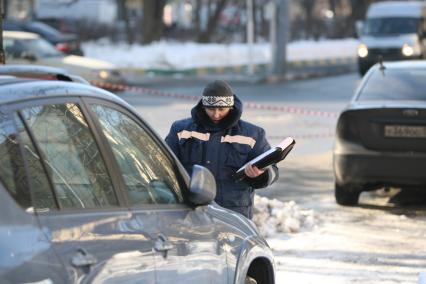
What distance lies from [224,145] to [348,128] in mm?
4268

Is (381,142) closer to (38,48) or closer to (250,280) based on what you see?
(250,280)

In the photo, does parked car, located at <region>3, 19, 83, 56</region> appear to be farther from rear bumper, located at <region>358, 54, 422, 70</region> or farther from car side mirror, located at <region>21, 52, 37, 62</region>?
rear bumper, located at <region>358, 54, 422, 70</region>

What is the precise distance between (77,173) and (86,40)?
45.9 meters

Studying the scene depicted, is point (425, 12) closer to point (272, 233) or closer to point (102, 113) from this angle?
point (272, 233)

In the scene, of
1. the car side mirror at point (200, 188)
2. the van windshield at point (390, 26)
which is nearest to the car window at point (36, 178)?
the car side mirror at point (200, 188)

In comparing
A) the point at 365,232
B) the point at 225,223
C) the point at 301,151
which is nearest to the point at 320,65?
the point at 301,151

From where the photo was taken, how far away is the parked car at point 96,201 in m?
3.40

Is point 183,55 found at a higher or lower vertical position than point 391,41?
lower

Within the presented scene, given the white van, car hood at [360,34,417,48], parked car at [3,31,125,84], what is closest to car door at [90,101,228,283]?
parked car at [3,31,125,84]

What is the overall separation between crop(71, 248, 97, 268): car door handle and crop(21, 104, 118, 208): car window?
0.20m

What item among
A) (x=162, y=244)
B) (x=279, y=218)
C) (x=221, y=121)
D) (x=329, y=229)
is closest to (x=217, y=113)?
(x=221, y=121)

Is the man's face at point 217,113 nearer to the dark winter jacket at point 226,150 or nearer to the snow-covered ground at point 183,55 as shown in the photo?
the dark winter jacket at point 226,150

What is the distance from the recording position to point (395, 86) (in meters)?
10.6

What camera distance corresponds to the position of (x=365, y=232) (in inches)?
361
